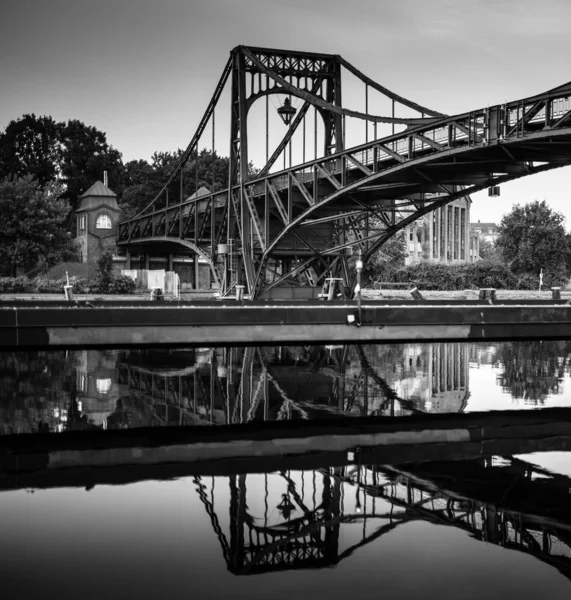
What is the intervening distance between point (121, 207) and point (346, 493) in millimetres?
103124

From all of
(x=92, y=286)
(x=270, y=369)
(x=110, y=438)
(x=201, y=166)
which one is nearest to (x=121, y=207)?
(x=201, y=166)

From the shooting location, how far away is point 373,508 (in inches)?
343

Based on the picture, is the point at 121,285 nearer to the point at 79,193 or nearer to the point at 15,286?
the point at 15,286

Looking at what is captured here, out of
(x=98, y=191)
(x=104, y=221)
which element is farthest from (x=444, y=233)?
(x=104, y=221)

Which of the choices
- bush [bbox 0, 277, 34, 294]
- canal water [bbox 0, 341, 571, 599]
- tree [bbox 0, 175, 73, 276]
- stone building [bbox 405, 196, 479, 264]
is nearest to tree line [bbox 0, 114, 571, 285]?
tree [bbox 0, 175, 73, 276]

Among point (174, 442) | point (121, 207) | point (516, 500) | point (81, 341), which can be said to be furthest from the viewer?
point (121, 207)

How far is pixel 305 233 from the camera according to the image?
2110 inches

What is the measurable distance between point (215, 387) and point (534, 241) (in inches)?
2605

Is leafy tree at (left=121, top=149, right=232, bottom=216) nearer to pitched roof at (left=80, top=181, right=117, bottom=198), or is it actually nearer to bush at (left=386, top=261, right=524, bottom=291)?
pitched roof at (left=80, top=181, right=117, bottom=198)

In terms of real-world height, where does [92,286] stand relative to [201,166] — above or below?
below

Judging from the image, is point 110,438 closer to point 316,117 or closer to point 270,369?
point 270,369

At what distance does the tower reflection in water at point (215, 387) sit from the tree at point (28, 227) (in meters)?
53.4

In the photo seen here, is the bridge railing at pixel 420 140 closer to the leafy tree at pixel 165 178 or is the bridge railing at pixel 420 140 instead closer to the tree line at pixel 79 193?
the tree line at pixel 79 193

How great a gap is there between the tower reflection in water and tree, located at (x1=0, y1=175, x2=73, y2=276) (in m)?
53.4
